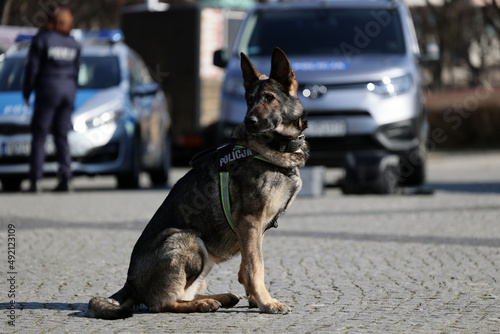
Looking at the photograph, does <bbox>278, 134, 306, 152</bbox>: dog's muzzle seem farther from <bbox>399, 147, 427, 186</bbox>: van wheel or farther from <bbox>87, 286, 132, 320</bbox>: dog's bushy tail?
<bbox>399, 147, 427, 186</bbox>: van wheel

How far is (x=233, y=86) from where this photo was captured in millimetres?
12047

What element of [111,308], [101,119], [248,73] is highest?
[248,73]

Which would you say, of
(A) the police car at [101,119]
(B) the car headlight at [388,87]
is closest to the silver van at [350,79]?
(B) the car headlight at [388,87]

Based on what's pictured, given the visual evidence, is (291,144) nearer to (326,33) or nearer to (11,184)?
(326,33)

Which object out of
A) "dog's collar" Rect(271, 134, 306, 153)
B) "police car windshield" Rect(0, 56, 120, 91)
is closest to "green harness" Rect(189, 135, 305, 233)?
"dog's collar" Rect(271, 134, 306, 153)

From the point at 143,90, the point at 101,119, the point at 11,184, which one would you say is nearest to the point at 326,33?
the point at 143,90

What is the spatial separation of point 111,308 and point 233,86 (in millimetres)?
7166

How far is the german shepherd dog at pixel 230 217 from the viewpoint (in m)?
5.20

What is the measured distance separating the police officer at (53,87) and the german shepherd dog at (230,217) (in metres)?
7.46

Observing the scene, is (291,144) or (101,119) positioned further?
(101,119)

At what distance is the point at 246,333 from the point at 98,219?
5365 mm

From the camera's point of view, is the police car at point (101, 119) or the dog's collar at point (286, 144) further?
the police car at point (101, 119)

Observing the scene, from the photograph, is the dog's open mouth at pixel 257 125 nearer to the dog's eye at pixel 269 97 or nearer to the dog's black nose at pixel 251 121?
the dog's black nose at pixel 251 121

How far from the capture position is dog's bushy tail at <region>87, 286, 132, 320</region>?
512cm
